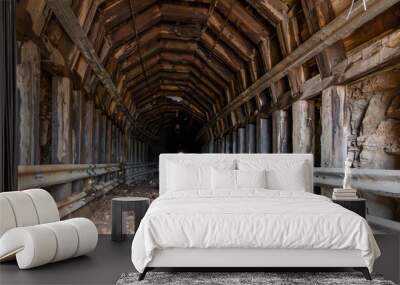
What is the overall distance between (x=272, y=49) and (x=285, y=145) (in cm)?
206

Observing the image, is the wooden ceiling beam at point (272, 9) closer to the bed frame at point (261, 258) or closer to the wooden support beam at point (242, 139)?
the bed frame at point (261, 258)

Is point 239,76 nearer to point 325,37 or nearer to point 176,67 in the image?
point 176,67

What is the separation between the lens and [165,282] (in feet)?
11.1

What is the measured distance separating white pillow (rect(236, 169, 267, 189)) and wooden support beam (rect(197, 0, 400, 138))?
2171mm

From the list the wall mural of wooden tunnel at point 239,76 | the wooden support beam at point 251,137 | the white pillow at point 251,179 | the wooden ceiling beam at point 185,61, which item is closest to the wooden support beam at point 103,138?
the wall mural of wooden tunnel at point 239,76

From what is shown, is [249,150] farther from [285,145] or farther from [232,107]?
[285,145]

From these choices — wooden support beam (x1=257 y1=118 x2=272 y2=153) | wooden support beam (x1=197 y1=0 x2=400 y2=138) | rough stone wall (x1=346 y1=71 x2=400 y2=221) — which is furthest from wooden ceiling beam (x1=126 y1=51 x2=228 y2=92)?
rough stone wall (x1=346 y1=71 x2=400 y2=221)

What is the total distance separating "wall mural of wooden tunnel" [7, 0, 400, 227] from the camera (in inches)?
235

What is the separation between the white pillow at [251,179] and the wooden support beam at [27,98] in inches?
113

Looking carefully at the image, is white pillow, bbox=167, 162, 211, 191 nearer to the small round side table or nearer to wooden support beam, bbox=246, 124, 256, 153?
the small round side table

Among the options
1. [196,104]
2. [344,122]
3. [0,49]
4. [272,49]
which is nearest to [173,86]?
[196,104]

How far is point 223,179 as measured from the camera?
5242mm

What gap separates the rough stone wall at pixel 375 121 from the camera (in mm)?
7098

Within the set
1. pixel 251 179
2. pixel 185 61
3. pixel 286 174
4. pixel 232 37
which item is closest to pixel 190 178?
pixel 251 179
